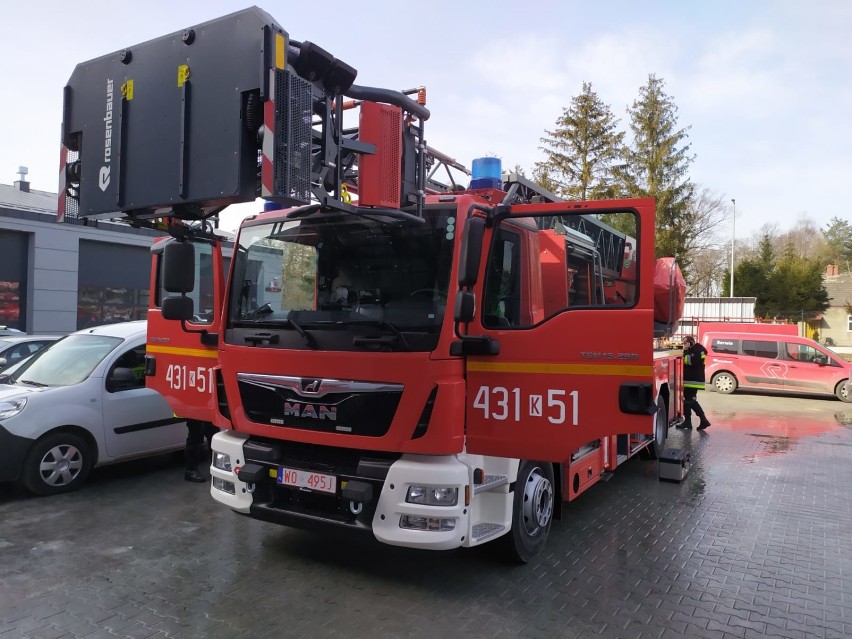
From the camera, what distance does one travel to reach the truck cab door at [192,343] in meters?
5.07

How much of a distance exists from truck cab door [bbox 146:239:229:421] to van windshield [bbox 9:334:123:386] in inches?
54.3

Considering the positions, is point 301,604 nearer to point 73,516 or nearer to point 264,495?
point 264,495

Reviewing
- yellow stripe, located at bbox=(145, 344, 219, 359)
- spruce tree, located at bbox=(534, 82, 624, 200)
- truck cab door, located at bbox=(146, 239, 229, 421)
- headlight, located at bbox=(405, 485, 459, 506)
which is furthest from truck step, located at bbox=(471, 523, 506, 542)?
spruce tree, located at bbox=(534, 82, 624, 200)

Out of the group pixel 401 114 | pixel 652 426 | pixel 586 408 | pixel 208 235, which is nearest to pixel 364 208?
pixel 401 114

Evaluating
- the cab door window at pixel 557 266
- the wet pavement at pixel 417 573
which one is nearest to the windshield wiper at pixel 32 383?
the wet pavement at pixel 417 573

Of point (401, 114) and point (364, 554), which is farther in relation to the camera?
point (364, 554)

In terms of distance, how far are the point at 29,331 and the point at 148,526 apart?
48.4 feet

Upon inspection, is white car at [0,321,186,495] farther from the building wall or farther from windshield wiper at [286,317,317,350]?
the building wall

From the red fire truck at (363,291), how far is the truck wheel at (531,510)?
0.03m

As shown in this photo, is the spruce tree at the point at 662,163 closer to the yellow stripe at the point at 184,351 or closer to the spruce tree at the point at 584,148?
the spruce tree at the point at 584,148

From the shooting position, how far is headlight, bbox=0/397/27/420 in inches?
227

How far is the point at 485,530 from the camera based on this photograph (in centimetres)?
404

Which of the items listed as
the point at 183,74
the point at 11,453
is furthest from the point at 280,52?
the point at 11,453

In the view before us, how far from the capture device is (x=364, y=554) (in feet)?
15.8
